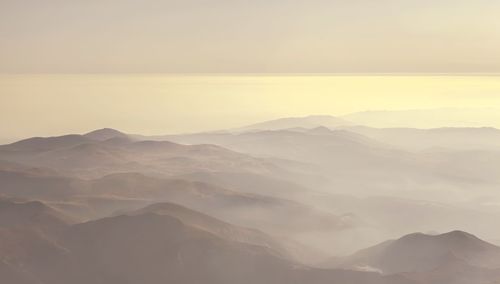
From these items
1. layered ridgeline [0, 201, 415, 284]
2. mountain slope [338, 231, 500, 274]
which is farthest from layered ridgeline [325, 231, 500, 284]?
layered ridgeline [0, 201, 415, 284]

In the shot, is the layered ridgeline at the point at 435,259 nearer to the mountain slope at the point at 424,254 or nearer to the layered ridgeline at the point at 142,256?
the mountain slope at the point at 424,254

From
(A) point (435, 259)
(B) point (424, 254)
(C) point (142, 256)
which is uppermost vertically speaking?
(C) point (142, 256)

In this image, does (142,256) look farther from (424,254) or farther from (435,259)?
(435,259)

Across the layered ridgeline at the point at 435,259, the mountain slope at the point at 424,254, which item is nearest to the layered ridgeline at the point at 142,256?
the layered ridgeline at the point at 435,259

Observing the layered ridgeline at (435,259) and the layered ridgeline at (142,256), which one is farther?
the layered ridgeline at (435,259)

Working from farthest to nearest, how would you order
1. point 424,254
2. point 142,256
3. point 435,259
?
point 424,254, point 435,259, point 142,256

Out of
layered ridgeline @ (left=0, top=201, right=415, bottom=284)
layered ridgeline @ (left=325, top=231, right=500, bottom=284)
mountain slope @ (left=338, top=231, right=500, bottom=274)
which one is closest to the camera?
layered ridgeline @ (left=0, top=201, right=415, bottom=284)

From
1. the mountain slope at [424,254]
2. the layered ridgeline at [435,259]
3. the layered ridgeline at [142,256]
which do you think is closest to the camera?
the layered ridgeline at [142,256]

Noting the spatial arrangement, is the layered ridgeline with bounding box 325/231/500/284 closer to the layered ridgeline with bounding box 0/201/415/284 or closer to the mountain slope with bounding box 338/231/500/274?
the mountain slope with bounding box 338/231/500/274

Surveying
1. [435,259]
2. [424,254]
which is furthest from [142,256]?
[435,259]
